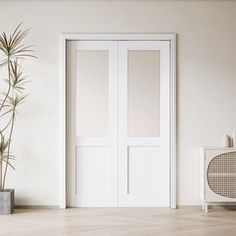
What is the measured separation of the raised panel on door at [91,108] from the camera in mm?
5797

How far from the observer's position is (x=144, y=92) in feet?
19.1

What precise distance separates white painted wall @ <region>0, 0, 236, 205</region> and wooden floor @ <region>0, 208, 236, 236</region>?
390mm

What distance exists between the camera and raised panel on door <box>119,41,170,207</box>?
5797mm

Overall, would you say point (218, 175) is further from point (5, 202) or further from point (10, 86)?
point (10, 86)

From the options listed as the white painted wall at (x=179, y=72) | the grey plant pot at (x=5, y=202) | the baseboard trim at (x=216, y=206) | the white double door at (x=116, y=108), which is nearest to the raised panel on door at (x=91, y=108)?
the white double door at (x=116, y=108)

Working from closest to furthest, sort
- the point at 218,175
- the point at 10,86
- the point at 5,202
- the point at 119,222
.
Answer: the point at 119,222 < the point at 5,202 < the point at 218,175 < the point at 10,86

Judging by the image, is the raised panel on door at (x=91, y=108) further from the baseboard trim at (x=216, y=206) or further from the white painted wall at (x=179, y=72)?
the baseboard trim at (x=216, y=206)

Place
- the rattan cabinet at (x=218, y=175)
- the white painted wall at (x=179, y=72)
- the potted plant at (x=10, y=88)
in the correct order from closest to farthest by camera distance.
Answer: the rattan cabinet at (x=218, y=175)
the potted plant at (x=10, y=88)
the white painted wall at (x=179, y=72)

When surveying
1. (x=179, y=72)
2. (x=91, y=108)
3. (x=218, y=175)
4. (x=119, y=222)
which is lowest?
(x=119, y=222)

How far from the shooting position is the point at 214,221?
511 cm

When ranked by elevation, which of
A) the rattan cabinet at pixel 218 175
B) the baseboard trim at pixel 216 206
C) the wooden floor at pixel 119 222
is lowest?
the wooden floor at pixel 119 222

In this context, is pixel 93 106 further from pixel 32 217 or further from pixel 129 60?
pixel 32 217

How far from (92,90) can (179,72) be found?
3.37 ft

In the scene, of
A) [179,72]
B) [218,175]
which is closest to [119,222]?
[218,175]
